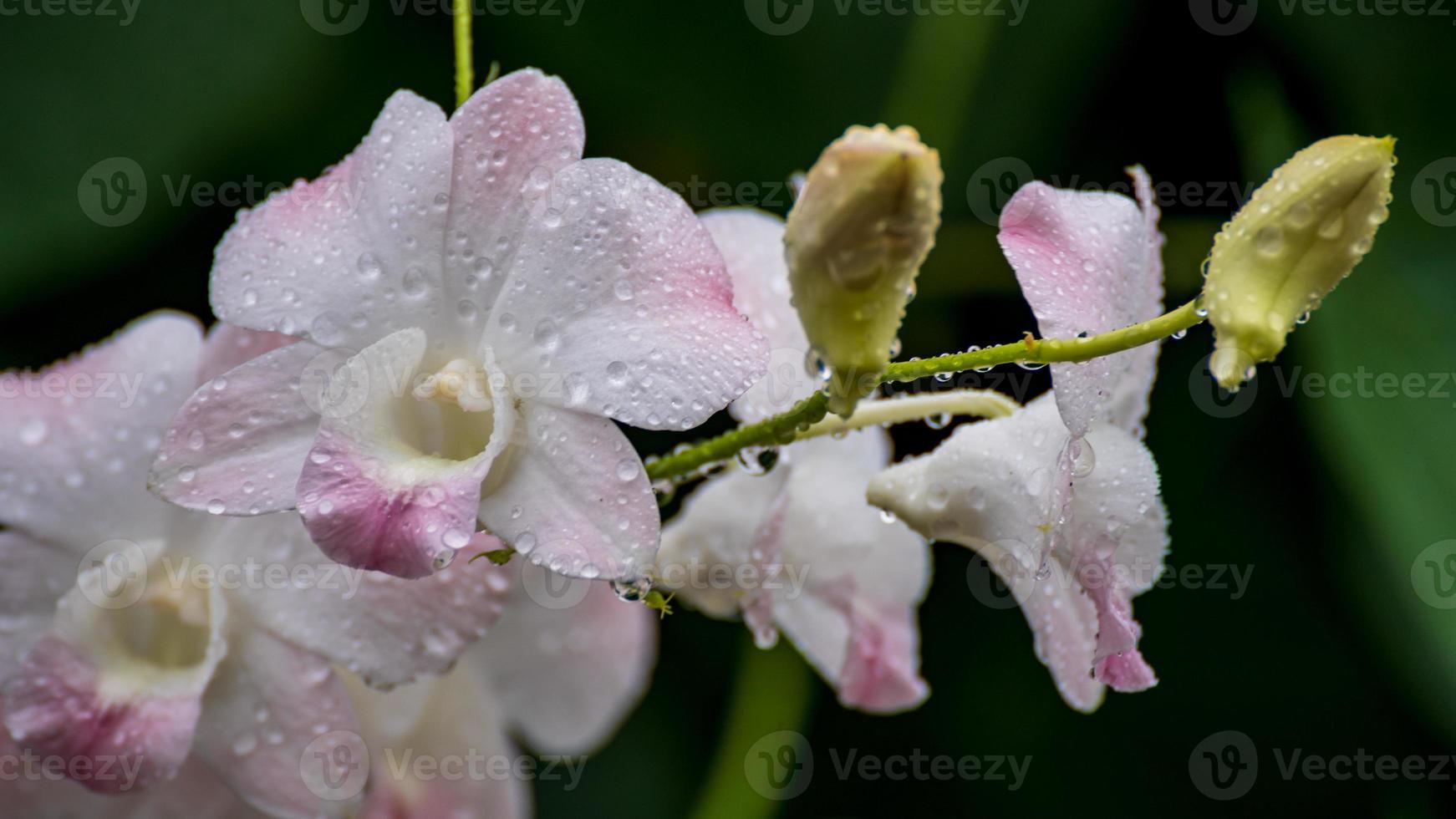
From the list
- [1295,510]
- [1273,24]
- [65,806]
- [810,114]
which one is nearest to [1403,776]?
[1295,510]
